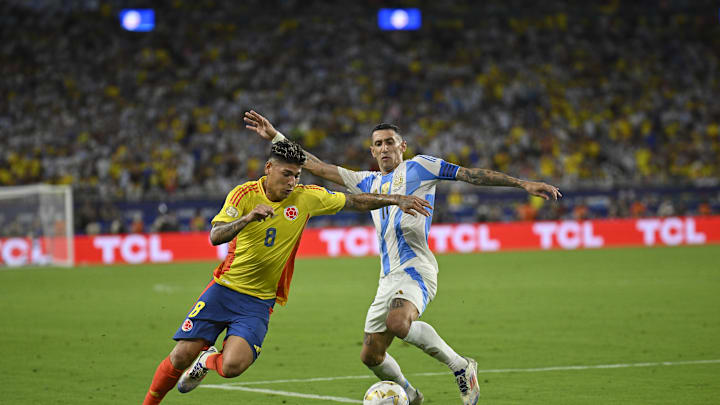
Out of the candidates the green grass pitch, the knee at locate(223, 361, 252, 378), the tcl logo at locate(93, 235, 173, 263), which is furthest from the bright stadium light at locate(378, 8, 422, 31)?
the knee at locate(223, 361, 252, 378)

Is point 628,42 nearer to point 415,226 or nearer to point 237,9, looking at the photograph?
point 237,9

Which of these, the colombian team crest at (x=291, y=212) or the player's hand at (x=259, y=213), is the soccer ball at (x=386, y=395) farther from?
the player's hand at (x=259, y=213)

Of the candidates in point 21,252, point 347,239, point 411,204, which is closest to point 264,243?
point 411,204

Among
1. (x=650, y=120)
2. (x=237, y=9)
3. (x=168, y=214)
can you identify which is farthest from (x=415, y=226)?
(x=237, y=9)

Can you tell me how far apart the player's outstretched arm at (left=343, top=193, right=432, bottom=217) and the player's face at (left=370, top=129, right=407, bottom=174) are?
3.39 ft

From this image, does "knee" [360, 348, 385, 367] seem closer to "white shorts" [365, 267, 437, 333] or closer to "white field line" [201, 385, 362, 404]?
"white shorts" [365, 267, 437, 333]

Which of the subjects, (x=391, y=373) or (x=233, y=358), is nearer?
(x=233, y=358)

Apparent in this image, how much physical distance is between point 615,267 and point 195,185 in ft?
47.5

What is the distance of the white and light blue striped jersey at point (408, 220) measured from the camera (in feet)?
25.2

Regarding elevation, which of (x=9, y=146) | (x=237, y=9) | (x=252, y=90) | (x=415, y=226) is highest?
(x=237, y=9)

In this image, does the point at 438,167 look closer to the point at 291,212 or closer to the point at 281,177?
the point at 291,212

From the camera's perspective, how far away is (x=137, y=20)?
39.2 metres

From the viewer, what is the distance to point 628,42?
1578 inches

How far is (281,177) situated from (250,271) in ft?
2.34
